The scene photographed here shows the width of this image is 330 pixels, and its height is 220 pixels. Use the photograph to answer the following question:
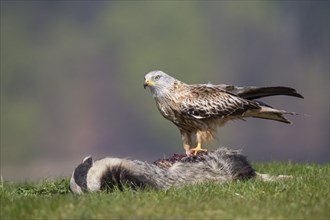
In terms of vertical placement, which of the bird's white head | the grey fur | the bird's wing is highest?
the bird's white head

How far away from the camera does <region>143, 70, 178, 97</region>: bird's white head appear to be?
36.8 ft

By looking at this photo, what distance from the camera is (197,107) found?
11.1m

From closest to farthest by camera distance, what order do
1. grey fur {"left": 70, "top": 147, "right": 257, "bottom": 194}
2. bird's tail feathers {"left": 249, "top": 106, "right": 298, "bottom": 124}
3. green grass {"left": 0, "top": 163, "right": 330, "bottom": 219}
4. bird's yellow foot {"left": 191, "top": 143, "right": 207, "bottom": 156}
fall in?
green grass {"left": 0, "top": 163, "right": 330, "bottom": 219} → grey fur {"left": 70, "top": 147, "right": 257, "bottom": 194} → bird's yellow foot {"left": 191, "top": 143, "right": 207, "bottom": 156} → bird's tail feathers {"left": 249, "top": 106, "right": 298, "bottom": 124}

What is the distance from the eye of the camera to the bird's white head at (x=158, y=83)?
1120 cm

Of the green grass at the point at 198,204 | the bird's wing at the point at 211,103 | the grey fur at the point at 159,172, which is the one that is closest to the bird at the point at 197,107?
the bird's wing at the point at 211,103

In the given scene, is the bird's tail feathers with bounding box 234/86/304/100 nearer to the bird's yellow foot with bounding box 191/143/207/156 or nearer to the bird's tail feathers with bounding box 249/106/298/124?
the bird's tail feathers with bounding box 249/106/298/124

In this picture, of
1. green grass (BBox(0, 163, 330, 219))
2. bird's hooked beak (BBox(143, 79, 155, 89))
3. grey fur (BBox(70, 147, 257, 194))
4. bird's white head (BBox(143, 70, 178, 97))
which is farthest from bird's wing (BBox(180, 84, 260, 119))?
green grass (BBox(0, 163, 330, 219))

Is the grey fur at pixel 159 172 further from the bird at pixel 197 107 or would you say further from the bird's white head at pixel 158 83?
the bird's white head at pixel 158 83

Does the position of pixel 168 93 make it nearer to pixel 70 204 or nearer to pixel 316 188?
pixel 316 188

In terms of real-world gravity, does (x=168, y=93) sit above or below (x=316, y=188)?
above

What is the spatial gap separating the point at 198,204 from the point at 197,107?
3.71 m

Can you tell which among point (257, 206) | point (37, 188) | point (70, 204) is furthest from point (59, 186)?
point (257, 206)

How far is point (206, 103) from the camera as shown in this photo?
36.9 feet

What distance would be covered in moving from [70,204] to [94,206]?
0.89 ft
